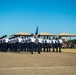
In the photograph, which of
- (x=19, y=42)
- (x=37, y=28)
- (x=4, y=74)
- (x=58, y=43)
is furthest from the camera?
(x=37, y=28)

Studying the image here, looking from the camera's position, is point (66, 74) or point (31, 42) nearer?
point (66, 74)

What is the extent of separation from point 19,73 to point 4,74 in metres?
0.69

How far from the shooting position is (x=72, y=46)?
191 ft

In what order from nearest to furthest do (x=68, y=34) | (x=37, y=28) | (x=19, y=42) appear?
(x=19, y=42)
(x=37, y=28)
(x=68, y=34)

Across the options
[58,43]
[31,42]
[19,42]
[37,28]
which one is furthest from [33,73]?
[37,28]

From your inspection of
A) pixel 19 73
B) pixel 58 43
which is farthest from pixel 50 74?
pixel 58 43

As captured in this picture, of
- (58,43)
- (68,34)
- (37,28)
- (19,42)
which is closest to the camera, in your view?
(19,42)

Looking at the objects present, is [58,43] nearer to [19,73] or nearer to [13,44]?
[13,44]

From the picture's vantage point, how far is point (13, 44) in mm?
35781

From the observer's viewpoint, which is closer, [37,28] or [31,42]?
[31,42]

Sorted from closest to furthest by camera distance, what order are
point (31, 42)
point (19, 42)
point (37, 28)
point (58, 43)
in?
point (31, 42), point (19, 42), point (58, 43), point (37, 28)

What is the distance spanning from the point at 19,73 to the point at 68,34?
43183 mm

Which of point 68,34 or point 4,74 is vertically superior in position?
point 68,34

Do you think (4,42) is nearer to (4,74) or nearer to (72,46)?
(4,74)
